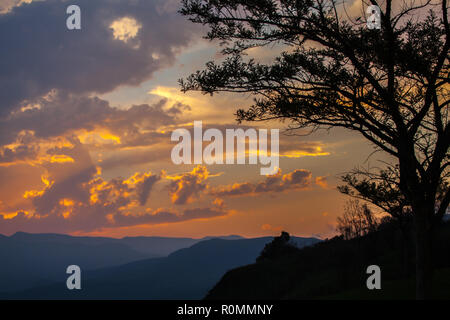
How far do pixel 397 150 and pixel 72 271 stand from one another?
1313 centimetres

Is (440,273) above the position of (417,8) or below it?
below

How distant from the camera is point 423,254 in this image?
545 inches

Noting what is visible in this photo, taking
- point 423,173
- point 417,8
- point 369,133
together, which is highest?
point 417,8

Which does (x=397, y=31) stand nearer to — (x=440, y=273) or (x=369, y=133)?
(x=369, y=133)

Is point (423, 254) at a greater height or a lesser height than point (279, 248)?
greater

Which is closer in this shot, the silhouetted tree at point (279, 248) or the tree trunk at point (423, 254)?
the tree trunk at point (423, 254)

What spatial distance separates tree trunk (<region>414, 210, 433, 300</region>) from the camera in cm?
1381

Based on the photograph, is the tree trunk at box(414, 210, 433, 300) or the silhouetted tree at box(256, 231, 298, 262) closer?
the tree trunk at box(414, 210, 433, 300)

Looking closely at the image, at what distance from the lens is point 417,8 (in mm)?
14258

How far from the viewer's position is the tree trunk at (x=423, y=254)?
1381 centimetres

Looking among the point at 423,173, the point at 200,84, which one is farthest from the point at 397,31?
the point at 200,84

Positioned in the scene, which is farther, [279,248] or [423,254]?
[279,248]

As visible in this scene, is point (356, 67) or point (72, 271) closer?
point (356, 67)
